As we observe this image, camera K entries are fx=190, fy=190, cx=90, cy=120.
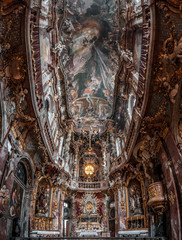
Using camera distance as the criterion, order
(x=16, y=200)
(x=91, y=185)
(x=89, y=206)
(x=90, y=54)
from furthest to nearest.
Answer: (x=90, y=54) → (x=91, y=185) → (x=89, y=206) → (x=16, y=200)

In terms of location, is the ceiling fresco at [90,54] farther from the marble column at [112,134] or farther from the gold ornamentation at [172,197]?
the gold ornamentation at [172,197]

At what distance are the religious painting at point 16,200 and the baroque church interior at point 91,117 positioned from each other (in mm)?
54

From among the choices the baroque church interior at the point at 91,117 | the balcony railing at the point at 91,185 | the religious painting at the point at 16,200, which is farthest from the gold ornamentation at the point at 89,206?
the religious painting at the point at 16,200

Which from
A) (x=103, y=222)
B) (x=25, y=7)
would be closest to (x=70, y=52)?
(x=25, y=7)

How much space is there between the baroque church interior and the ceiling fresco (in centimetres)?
12

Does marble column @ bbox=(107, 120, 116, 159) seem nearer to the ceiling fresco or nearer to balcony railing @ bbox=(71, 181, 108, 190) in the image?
the ceiling fresco

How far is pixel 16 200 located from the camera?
11.0m

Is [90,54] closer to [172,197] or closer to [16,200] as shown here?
[16,200]

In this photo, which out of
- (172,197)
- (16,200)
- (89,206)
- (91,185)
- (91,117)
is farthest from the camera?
(91,117)

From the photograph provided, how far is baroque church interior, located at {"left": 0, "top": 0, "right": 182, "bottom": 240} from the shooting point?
27.7ft

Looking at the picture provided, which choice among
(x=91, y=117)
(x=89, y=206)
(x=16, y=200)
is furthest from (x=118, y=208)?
(x=91, y=117)

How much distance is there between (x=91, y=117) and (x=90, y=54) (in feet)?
26.6

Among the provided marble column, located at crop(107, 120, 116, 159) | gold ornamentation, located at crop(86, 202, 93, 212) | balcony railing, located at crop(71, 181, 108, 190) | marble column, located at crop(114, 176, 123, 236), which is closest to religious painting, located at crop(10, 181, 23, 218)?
marble column, located at crop(114, 176, 123, 236)

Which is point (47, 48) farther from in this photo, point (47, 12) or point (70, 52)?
point (70, 52)
